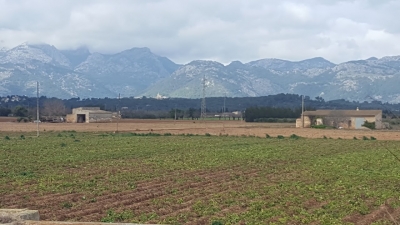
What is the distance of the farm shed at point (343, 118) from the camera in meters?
95.2

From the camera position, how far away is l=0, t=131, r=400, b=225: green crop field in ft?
46.1

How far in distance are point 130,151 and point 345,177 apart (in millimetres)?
18329

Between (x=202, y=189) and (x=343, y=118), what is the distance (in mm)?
84664

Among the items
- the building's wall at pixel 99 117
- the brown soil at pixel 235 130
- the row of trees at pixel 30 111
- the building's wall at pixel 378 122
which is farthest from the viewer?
the row of trees at pixel 30 111

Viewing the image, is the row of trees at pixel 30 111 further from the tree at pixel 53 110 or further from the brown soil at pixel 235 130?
the brown soil at pixel 235 130

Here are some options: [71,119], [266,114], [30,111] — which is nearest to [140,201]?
[266,114]

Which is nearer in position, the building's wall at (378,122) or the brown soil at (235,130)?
the brown soil at (235,130)

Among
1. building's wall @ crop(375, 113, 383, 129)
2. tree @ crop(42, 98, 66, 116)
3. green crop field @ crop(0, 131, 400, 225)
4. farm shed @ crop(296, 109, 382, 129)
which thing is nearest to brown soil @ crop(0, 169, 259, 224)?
green crop field @ crop(0, 131, 400, 225)

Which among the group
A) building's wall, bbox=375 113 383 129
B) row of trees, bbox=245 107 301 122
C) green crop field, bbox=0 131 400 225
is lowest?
green crop field, bbox=0 131 400 225

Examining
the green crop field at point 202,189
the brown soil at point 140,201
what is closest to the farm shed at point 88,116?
the green crop field at point 202,189

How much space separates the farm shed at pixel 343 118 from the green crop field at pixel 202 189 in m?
65.4

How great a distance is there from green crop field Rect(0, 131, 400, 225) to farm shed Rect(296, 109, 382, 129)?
65433 mm

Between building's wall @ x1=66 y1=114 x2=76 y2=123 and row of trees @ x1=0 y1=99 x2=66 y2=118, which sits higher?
row of trees @ x1=0 y1=99 x2=66 y2=118

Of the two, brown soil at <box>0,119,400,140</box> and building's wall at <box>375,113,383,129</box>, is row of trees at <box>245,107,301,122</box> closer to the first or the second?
building's wall at <box>375,113,383,129</box>
